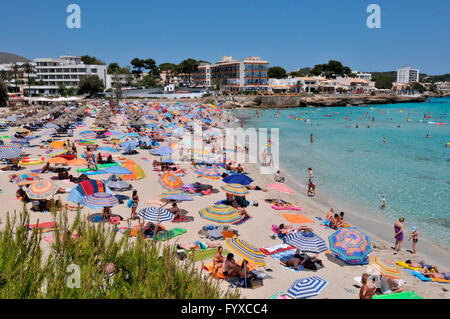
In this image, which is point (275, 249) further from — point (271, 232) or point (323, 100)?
point (323, 100)

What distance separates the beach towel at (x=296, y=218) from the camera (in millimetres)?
11175

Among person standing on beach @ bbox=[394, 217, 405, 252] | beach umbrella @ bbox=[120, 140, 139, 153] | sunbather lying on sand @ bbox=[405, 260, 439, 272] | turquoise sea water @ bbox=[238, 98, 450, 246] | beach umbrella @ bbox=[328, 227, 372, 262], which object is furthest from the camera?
beach umbrella @ bbox=[120, 140, 139, 153]

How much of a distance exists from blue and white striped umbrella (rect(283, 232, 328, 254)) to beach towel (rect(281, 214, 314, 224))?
242 cm

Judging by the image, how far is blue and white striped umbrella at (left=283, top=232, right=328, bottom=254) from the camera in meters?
8.33

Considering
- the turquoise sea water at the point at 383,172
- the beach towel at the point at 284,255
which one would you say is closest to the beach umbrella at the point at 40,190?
the beach towel at the point at 284,255

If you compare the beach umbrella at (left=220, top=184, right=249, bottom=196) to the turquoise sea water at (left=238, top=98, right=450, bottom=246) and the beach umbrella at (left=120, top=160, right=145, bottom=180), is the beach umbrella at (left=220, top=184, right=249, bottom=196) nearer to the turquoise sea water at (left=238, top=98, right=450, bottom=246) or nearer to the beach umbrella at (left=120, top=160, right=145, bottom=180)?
the beach umbrella at (left=120, top=160, right=145, bottom=180)

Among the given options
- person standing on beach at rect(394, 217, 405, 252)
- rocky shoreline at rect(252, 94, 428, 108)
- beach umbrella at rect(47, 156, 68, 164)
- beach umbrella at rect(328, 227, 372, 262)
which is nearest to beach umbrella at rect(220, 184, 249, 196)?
beach umbrella at rect(328, 227, 372, 262)

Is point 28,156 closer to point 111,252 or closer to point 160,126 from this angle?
point 160,126

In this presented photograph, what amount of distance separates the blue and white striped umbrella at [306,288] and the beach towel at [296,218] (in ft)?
13.7

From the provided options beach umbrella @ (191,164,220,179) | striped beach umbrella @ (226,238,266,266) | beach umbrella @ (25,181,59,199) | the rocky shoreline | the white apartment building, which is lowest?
striped beach umbrella @ (226,238,266,266)

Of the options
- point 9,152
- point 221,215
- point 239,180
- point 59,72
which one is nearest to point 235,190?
point 239,180

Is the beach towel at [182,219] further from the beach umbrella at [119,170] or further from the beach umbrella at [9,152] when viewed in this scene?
the beach umbrella at [9,152]

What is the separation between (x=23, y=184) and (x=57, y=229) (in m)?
8.87

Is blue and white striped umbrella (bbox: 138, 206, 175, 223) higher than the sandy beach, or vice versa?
blue and white striped umbrella (bbox: 138, 206, 175, 223)
